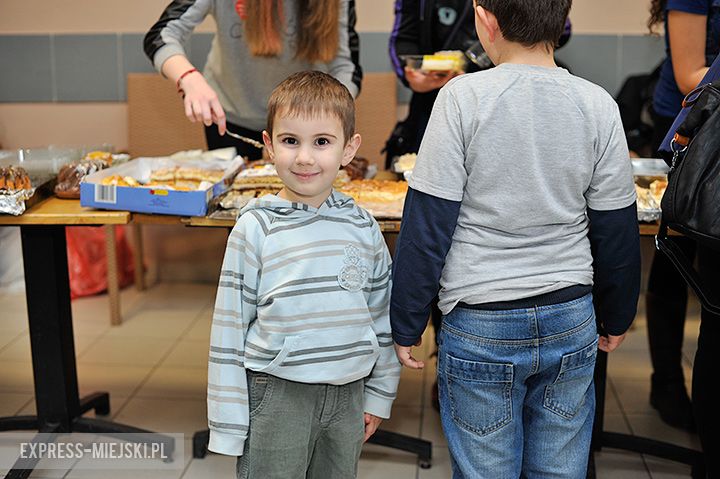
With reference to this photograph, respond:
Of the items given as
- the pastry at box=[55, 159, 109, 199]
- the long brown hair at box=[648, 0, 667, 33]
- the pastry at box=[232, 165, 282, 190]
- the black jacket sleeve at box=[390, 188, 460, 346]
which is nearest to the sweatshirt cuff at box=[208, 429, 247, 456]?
the black jacket sleeve at box=[390, 188, 460, 346]

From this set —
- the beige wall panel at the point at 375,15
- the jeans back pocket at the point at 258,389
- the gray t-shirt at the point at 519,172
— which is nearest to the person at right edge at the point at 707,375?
the gray t-shirt at the point at 519,172

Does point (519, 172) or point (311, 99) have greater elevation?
point (311, 99)

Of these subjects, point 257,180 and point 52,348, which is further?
point 52,348

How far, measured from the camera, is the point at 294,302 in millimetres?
1640

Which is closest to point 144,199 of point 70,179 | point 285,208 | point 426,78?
point 70,179

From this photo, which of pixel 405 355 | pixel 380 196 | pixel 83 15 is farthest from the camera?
pixel 83 15

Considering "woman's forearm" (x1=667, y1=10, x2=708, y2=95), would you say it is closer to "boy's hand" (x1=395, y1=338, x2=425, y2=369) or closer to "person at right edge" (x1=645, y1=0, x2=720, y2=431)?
"person at right edge" (x1=645, y1=0, x2=720, y2=431)

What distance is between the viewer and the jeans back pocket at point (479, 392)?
1.62 meters

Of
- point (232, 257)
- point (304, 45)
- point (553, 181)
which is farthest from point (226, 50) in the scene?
point (553, 181)

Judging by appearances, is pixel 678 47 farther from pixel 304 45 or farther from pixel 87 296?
pixel 87 296

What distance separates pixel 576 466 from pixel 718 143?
672mm

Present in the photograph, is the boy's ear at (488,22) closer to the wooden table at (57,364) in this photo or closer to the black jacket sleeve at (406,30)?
the wooden table at (57,364)

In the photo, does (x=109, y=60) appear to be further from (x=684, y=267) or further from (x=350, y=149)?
(x=684, y=267)

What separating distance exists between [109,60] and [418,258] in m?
2.97
